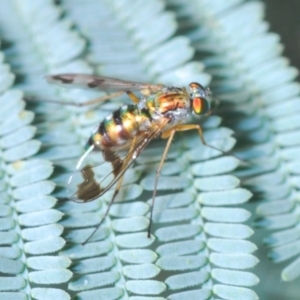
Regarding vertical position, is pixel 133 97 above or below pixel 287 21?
below

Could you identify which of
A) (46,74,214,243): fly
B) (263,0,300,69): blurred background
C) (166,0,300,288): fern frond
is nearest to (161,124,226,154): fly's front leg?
(46,74,214,243): fly

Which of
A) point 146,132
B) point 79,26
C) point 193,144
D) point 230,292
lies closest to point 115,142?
point 146,132

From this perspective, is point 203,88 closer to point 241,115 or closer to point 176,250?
point 241,115

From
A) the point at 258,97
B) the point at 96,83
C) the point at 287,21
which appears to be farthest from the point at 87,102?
the point at 287,21

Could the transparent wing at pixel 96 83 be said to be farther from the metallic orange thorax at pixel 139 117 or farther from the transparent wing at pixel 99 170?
the transparent wing at pixel 99 170

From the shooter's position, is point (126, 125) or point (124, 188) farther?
point (126, 125)

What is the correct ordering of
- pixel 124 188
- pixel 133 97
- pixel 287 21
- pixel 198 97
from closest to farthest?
1. pixel 124 188
2. pixel 198 97
3. pixel 133 97
4. pixel 287 21

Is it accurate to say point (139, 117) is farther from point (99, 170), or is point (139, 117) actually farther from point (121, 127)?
point (99, 170)
